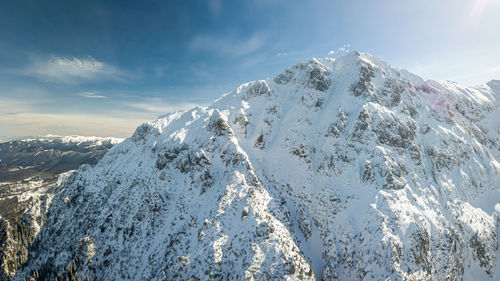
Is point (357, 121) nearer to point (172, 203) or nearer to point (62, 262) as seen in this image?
point (172, 203)

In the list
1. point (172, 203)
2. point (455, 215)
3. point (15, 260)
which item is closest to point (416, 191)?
point (455, 215)

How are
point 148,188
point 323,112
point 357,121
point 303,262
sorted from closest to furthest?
point 303,262 → point 148,188 → point 357,121 → point 323,112

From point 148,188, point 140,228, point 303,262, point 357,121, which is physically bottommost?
point 303,262

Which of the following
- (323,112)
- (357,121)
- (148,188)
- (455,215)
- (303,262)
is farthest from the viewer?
(323,112)

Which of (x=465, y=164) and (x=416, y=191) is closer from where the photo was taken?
(x=416, y=191)

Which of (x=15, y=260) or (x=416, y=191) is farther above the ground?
(x=416, y=191)

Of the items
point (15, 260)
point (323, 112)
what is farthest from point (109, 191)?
point (323, 112)

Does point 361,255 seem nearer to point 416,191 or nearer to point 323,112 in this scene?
point 416,191
